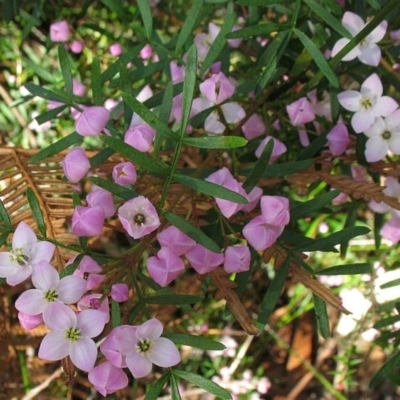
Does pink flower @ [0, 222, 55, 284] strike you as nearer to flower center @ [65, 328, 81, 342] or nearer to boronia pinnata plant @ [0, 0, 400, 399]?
boronia pinnata plant @ [0, 0, 400, 399]

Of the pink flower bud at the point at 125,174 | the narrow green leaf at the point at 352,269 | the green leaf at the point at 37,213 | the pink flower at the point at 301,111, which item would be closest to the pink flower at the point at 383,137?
the pink flower at the point at 301,111

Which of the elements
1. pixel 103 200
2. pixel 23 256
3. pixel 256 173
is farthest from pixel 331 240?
pixel 23 256

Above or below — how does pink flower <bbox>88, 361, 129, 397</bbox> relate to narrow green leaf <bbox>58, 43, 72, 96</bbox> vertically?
below

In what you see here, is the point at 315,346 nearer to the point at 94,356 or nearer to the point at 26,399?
the point at 26,399

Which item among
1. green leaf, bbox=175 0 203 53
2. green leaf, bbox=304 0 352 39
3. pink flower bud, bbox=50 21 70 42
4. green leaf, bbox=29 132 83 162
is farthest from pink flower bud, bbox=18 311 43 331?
pink flower bud, bbox=50 21 70 42

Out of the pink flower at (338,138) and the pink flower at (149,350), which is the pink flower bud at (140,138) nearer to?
the pink flower at (149,350)

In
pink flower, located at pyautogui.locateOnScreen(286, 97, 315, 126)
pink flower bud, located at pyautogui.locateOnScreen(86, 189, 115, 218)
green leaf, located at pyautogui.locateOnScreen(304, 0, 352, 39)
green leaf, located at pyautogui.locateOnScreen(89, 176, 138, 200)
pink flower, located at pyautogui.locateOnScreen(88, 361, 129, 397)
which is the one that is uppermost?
green leaf, located at pyautogui.locateOnScreen(304, 0, 352, 39)

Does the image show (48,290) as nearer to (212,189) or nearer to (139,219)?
(139,219)

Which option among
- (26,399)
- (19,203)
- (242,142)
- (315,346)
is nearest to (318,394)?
(315,346)
